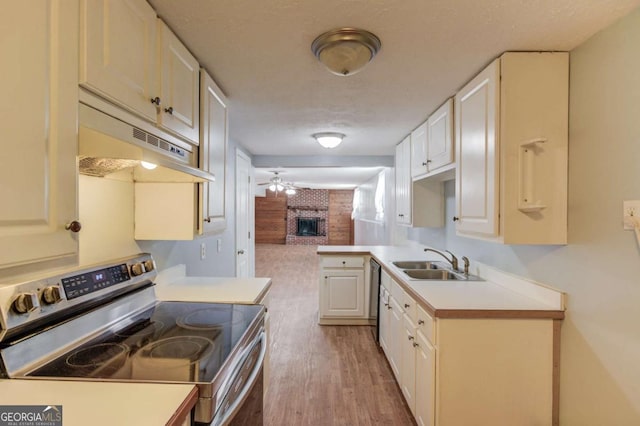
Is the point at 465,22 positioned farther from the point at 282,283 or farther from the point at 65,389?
the point at 282,283

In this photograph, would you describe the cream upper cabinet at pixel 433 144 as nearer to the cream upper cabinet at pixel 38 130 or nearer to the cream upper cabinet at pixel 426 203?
the cream upper cabinet at pixel 426 203

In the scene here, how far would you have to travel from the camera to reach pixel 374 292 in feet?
11.0

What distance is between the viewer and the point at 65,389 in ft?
2.76

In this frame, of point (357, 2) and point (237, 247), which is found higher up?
point (357, 2)

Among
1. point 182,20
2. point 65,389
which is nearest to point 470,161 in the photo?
point 182,20

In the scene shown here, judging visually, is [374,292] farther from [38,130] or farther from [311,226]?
[311,226]

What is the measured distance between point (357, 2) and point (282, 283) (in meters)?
5.03

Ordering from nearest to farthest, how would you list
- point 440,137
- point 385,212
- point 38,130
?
1. point 38,130
2. point 440,137
3. point 385,212

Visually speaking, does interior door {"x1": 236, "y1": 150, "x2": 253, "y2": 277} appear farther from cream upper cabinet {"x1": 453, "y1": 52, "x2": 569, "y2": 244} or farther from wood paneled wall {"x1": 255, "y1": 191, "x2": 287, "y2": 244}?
wood paneled wall {"x1": 255, "y1": 191, "x2": 287, "y2": 244}

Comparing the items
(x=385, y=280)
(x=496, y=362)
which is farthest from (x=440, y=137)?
(x=496, y=362)

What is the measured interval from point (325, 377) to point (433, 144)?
6.61ft

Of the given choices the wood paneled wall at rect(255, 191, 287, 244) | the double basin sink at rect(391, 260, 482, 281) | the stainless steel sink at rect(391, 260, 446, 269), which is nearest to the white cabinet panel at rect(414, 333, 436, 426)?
the double basin sink at rect(391, 260, 482, 281)

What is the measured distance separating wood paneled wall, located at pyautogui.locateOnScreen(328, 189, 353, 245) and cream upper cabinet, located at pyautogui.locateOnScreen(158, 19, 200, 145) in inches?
397

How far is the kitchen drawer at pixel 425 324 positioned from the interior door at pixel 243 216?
2316 mm
